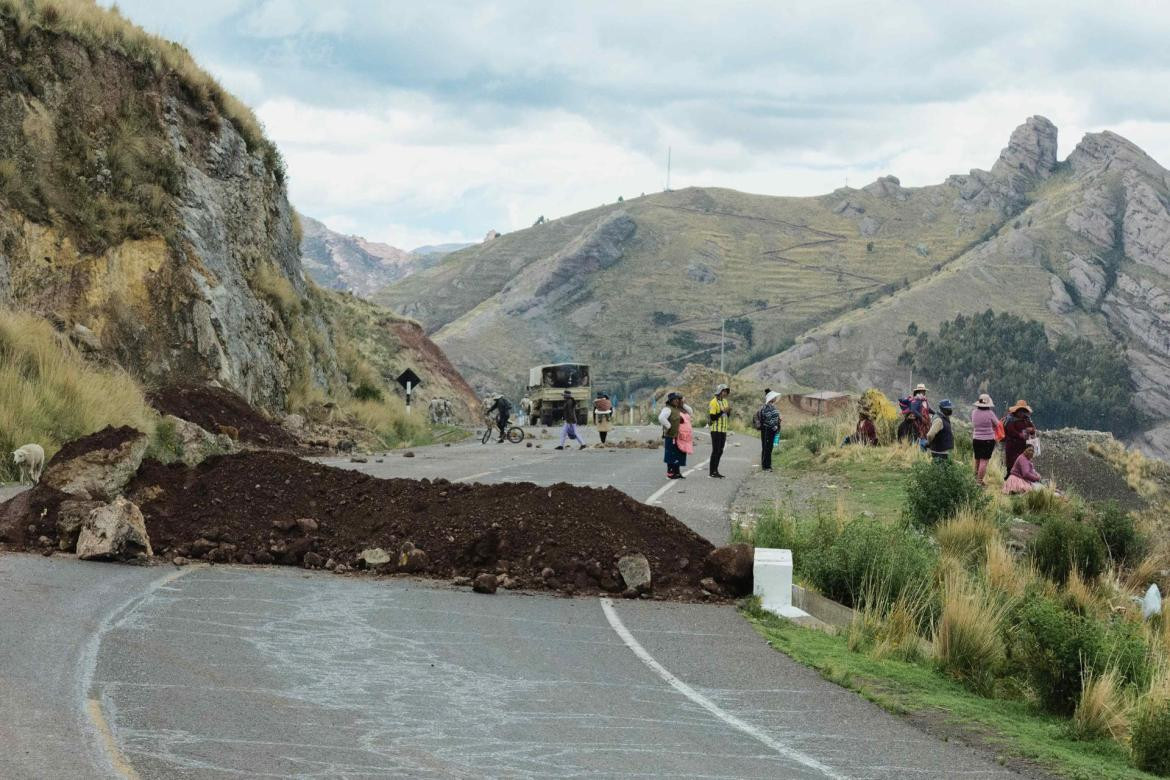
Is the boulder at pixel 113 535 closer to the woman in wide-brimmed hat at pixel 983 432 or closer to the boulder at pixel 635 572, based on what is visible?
the boulder at pixel 635 572

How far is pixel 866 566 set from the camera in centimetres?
1205

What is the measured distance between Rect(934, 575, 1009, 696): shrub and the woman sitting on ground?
12.3m

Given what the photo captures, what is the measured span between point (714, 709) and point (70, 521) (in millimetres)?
7521

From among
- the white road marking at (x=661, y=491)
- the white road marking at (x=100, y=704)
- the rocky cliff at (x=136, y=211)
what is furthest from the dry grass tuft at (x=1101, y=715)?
the rocky cliff at (x=136, y=211)

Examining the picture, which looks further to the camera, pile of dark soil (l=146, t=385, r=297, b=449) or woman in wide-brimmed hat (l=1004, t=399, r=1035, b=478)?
pile of dark soil (l=146, t=385, r=297, b=449)

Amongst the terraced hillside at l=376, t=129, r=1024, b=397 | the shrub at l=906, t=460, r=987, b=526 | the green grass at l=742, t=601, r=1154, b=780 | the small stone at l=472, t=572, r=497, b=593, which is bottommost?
the green grass at l=742, t=601, r=1154, b=780

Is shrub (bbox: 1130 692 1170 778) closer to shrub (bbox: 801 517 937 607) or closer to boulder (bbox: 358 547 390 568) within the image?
shrub (bbox: 801 517 937 607)

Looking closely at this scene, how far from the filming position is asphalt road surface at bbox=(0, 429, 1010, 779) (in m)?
6.26

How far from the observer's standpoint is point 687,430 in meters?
24.9

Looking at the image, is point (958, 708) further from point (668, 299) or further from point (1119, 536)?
point (668, 299)

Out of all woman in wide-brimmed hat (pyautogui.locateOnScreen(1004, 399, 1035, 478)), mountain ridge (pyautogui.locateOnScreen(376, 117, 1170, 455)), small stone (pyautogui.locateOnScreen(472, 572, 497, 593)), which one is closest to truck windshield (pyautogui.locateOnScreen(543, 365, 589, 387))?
woman in wide-brimmed hat (pyautogui.locateOnScreen(1004, 399, 1035, 478))

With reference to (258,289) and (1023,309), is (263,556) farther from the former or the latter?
(1023,309)

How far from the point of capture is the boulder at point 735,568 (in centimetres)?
1199

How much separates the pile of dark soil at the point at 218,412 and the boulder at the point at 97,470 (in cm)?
1034
